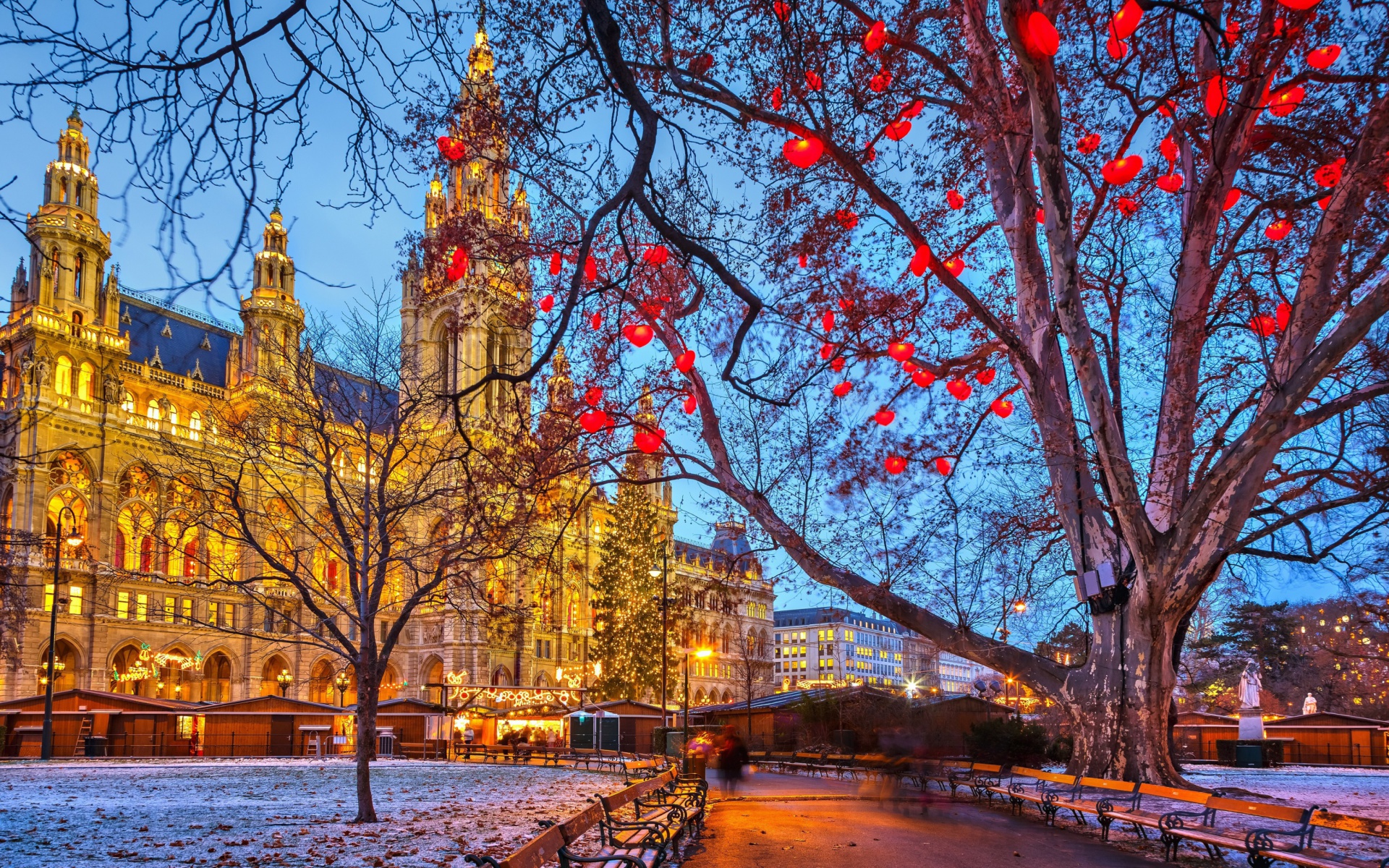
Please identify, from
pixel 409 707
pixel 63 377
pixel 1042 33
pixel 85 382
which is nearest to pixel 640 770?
pixel 1042 33

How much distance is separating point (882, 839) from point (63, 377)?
183 feet

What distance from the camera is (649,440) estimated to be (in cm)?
1669

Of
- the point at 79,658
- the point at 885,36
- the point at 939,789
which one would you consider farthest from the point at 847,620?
the point at 885,36

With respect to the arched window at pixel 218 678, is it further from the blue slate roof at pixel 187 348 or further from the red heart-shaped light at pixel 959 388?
the red heart-shaped light at pixel 959 388

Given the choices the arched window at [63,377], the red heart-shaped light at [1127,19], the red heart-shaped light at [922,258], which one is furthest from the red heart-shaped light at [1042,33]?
the arched window at [63,377]

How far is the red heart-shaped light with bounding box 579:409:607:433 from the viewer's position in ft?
53.3

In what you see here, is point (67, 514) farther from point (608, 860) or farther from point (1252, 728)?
point (608, 860)

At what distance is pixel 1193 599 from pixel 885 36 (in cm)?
887

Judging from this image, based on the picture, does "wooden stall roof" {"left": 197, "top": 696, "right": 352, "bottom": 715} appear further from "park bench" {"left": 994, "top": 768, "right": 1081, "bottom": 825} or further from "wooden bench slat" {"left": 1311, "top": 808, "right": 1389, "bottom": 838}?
"wooden bench slat" {"left": 1311, "top": 808, "right": 1389, "bottom": 838}

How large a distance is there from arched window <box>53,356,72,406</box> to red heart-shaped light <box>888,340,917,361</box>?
2029 inches

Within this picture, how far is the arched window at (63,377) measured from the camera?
53312 mm

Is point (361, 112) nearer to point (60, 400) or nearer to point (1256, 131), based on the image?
point (1256, 131)

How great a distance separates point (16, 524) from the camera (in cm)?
4944

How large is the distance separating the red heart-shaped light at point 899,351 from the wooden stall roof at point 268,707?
93.0 feet
